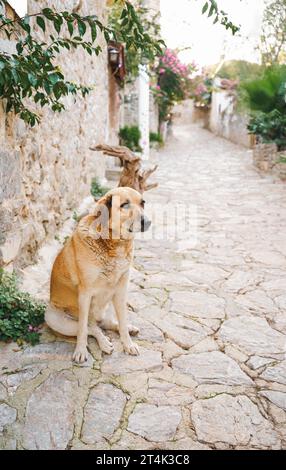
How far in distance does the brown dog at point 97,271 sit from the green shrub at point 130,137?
26.7 feet

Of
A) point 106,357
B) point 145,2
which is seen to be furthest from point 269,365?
point 145,2

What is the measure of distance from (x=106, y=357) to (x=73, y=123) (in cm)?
315

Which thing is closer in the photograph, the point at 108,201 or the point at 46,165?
the point at 108,201

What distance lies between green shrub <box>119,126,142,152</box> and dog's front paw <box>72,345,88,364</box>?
329 inches

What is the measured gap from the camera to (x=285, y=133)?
30.2 ft

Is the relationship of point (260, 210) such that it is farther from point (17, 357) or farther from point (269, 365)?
point (17, 357)

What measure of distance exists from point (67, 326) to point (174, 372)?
74 cm

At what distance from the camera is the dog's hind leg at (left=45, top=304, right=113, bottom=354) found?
101 inches

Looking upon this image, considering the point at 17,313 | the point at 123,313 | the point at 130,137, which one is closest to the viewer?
the point at 123,313

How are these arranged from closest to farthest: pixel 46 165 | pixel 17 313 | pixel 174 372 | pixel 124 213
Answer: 1. pixel 124 213
2. pixel 174 372
3. pixel 17 313
4. pixel 46 165

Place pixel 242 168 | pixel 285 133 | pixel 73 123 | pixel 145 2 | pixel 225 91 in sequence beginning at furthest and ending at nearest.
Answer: pixel 225 91
pixel 145 2
pixel 242 168
pixel 285 133
pixel 73 123

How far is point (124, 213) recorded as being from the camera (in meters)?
2.16

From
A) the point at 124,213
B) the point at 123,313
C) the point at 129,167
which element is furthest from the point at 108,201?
the point at 129,167

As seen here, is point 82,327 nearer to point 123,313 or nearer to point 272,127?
point 123,313
